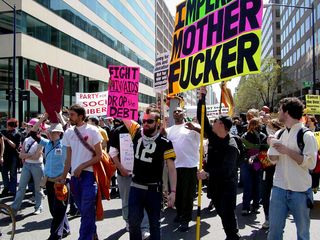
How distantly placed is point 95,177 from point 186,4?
279 centimetres

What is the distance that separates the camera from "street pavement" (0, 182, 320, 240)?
20.7 feet

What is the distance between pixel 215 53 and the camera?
490 cm

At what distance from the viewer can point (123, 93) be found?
725cm

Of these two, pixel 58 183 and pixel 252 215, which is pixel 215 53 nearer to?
pixel 58 183

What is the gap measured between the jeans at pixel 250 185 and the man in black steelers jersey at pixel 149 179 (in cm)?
343

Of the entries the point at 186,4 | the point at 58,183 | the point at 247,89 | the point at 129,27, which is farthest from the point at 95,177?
the point at 247,89

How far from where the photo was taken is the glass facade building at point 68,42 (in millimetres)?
27453

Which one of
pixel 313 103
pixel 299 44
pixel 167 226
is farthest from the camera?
pixel 299 44

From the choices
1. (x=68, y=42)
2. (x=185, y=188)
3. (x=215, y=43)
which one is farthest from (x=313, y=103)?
(x=68, y=42)

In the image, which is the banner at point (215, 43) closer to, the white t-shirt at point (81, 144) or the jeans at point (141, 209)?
the white t-shirt at point (81, 144)

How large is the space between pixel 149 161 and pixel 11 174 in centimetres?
643

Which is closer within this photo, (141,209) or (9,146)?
(141,209)

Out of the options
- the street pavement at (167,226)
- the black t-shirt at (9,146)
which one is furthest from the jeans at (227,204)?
the black t-shirt at (9,146)

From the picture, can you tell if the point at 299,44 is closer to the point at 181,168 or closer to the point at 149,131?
the point at 181,168
